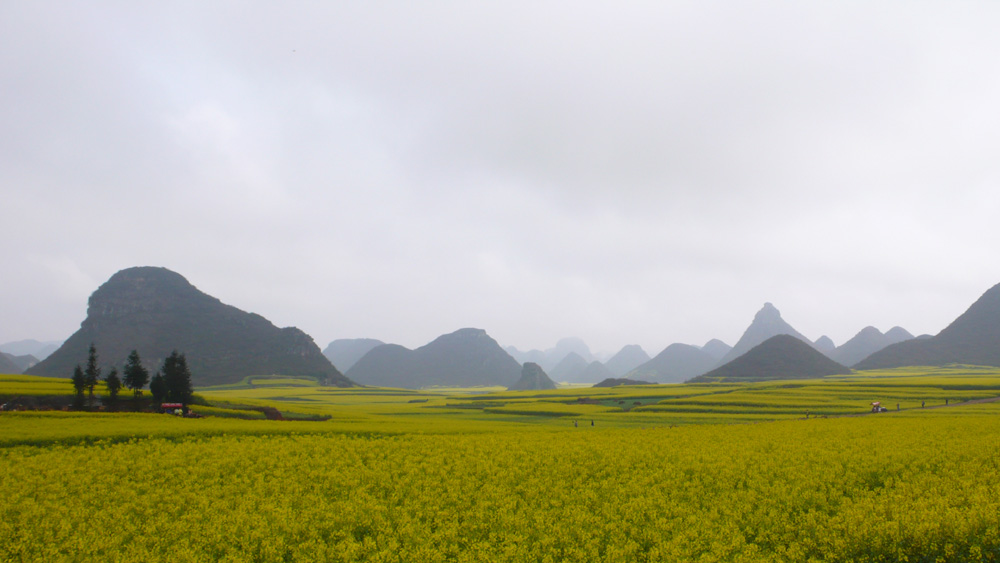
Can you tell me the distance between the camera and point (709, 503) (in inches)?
697

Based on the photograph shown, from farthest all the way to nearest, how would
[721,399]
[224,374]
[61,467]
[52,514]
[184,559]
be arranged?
1. [224,374]
2. [721,399]
3. [61,467]
4. [52,514]
5. [184,559]

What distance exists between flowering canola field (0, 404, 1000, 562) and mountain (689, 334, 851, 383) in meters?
150

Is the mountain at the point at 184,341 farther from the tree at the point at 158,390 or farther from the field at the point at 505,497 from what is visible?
the field at the point at 505,497

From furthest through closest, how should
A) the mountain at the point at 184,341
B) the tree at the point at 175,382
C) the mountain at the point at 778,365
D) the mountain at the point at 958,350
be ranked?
1. the mountain at the point at 958,350
2. the mountain at the point at 184,341
3. the mountain at the point at 778,365
4. the tree at the point at 175,382

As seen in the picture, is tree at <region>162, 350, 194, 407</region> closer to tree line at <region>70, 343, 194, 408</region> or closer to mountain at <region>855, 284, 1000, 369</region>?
tree line at <region>70, 343, 194, 408</region>

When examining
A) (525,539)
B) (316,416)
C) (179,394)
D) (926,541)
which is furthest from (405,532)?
(179,394)

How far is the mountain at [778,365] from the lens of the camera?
539ft

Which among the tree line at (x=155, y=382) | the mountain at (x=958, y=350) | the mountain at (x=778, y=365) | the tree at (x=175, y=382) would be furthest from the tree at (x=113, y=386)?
the mountain at (x=958, y=350)

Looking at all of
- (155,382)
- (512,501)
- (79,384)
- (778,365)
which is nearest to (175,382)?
(155,382)

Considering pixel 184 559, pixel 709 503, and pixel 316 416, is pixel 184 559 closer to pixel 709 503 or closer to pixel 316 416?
pixel 709 503

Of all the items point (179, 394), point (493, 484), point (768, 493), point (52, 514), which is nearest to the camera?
point (52, 514)

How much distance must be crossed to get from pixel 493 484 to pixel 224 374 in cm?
18424

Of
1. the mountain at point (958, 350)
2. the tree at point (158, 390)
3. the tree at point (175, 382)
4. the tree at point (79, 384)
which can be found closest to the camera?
the tree at point (79, 384)

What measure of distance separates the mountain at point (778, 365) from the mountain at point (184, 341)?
14654cm
